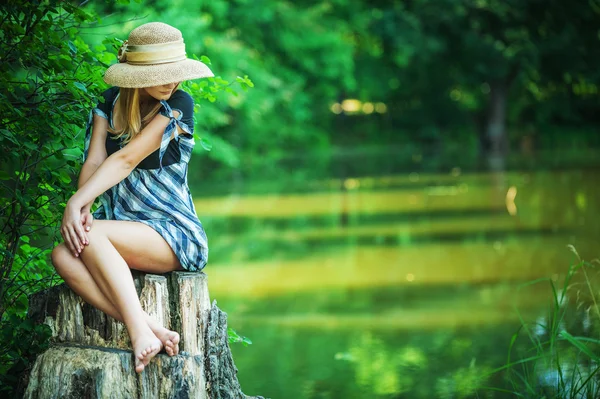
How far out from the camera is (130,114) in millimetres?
3279

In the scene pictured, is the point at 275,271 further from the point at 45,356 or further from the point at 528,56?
the point at 528,56

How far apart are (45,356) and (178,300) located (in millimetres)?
490

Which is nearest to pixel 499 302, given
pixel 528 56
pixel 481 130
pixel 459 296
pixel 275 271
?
pixel 459 296

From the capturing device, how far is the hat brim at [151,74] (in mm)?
3193

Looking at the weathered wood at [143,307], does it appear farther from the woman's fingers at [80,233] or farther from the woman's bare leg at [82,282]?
the woman's fingers at [80,233]

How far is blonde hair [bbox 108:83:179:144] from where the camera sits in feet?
10.7

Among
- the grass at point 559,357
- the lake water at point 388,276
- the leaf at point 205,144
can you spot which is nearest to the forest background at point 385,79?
the lake water at point 388,276

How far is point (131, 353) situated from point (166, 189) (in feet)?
2.13

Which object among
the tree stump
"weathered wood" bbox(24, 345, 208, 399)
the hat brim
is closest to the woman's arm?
the hat brim

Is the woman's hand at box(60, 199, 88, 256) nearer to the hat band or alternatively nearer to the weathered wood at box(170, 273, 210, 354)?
the weathered wood at box(170, 273, 210, 354)

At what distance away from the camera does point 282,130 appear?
2711cm

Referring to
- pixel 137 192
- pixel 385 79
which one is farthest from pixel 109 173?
pixel 385 79

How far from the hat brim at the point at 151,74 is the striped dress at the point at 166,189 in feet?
0.45

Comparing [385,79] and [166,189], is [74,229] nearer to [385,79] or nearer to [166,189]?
[166,189]
